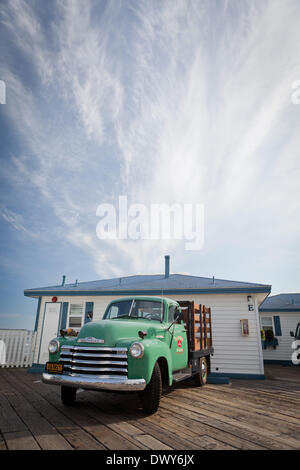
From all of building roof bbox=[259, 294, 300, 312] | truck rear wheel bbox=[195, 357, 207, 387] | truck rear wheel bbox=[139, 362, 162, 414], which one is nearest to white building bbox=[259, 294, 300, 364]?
building roof bbox=[259, 294, 300, 312]

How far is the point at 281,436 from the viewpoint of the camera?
11.7 feet

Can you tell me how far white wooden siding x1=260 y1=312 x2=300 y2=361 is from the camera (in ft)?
55.8

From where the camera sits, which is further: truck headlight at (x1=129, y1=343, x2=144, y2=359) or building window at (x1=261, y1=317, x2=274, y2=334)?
building window at (x1=261, y1=317, x2=274, y2=334)

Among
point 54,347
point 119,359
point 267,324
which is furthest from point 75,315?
point 267,324

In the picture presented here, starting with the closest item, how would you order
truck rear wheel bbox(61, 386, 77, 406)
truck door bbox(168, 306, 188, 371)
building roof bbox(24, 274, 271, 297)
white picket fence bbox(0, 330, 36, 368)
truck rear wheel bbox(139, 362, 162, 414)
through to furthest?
truck rear wheel bbox(139, 362, 162, 414) → truck rear wheel bbox(61, 386, 77, 406) → truck door bbox(168, 306, 188, 371) → building roof bbox(24, 274, 271, 297) → white picket fence bbox(0, 330, 36, 368)

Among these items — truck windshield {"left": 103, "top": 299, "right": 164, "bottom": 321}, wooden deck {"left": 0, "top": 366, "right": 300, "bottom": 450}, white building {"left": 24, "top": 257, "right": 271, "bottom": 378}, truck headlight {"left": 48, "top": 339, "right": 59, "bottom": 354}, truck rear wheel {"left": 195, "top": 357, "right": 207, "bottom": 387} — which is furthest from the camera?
white building {"left": 24, "top": 257, "right": 271, "bottom": 378}

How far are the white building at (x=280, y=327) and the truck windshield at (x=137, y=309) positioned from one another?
14.1 metres

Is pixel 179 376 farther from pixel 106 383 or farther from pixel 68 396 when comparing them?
pixel 106 383

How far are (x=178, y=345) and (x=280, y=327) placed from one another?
14.5 metres

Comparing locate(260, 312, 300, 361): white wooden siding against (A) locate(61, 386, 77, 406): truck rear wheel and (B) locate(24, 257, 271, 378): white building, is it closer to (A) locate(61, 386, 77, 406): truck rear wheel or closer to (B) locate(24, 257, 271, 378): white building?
(B) locate(24, 257, 271, 378): white building

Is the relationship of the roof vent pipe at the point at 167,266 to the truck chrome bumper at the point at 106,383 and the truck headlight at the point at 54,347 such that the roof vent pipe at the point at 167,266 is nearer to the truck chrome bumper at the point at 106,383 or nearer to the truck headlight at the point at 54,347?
the truck headlight at the point at 54,347

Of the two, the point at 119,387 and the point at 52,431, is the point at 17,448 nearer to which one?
the point at 52,431

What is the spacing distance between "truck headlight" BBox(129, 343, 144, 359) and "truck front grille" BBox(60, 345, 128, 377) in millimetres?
108

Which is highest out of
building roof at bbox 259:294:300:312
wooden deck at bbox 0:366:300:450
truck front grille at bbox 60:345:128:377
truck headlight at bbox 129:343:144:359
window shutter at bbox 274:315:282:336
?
building roof at bbox 259:294:300:312
